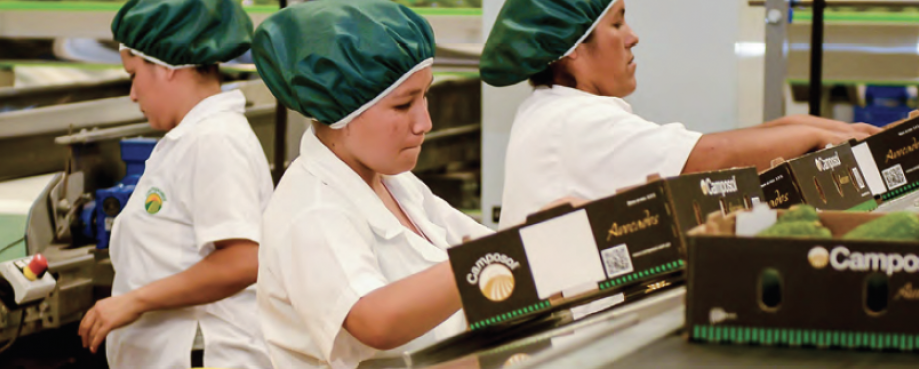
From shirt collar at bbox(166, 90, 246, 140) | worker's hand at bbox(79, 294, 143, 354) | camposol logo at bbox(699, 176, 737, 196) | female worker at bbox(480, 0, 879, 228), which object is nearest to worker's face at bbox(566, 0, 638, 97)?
female worker at bbox(480, 0, 879, 228)

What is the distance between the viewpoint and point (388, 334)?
4.21 ft

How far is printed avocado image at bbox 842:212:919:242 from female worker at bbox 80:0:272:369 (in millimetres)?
1257

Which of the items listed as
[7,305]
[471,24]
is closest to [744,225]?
[7,305]

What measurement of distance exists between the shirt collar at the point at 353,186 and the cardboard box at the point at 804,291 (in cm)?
61

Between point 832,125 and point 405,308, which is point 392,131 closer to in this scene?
point 405,308

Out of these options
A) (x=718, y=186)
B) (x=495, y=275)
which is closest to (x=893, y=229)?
(x=718, y=186)

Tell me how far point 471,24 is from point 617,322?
93.8 inches

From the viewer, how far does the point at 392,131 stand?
1468 millimetres

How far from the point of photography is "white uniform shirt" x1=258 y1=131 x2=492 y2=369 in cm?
132

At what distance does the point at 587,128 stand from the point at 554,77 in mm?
220

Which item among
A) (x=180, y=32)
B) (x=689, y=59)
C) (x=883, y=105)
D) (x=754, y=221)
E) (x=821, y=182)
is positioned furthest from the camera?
(x=883, y=105)

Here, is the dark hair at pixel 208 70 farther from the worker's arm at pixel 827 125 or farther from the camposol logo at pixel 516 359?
the camposol logo at pixel 516 359

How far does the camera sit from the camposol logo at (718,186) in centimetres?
119

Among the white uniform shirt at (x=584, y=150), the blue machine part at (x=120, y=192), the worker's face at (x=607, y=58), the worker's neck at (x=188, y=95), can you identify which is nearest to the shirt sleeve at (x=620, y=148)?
the white uniform shirt at (x=584, y=150)
